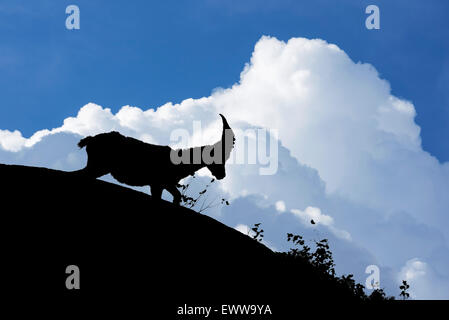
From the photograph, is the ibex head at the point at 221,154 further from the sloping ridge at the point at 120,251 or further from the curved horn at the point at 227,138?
the sloping ridge at the point at 120,251

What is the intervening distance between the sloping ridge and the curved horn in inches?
81.2

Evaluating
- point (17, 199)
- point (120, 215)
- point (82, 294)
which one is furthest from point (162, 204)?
point (82, 294)

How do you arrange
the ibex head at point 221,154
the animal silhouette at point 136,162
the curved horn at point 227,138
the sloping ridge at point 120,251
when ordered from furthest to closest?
1. the ibex head at point 221,154
2. the curved horn at point 227,138
3. the animal silhouette at point 136,162
4. the sloping ridge at point 120,251

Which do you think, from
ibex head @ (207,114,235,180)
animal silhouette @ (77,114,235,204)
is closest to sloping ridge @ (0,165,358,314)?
animal silhouette @ (77,114,235,204)

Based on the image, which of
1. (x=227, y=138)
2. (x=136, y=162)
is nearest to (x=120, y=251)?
(x=136, y=162)

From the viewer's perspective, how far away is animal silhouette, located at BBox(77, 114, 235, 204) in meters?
10.7

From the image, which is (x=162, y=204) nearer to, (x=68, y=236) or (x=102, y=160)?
(x=102, y=160)

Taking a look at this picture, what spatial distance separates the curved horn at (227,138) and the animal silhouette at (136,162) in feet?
3.35

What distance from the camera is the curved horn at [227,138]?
11.6 meters

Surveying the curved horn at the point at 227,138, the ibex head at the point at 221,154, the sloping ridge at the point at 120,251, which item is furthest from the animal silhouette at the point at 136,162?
the curved horn at the point at 227,138

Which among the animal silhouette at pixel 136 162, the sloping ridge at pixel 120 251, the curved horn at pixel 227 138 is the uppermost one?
the curved horn at pixel 227 138

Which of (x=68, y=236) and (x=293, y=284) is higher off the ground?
(x=68, y=236)

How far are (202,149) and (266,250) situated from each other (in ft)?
9.91
